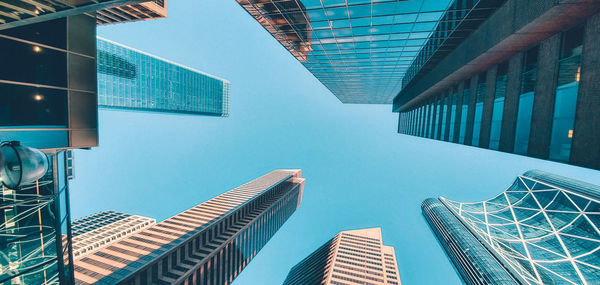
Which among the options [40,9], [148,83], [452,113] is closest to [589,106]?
[452,113]

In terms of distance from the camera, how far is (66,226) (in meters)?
11.8

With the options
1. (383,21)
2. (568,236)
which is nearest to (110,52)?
(383,21)

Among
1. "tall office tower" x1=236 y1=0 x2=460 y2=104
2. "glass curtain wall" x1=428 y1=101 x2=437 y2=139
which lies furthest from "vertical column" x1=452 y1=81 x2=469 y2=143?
"glass curtain wall" x1=428 y1=101 x2=437 y2=139

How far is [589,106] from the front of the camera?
853cm

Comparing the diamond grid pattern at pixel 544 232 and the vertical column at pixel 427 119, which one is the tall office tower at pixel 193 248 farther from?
the diamond grid pattern at pixel 544 232

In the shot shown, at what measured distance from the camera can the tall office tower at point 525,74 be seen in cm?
882

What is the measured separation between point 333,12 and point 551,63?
15005 millimetres

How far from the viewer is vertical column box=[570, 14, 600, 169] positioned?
26.7ft

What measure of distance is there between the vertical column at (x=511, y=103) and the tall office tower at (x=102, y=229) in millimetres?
106866

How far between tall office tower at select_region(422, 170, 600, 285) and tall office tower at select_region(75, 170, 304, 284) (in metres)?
85.8

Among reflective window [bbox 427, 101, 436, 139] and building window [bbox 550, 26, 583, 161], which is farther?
reflective window [bbox 427, 101, 436, 139]

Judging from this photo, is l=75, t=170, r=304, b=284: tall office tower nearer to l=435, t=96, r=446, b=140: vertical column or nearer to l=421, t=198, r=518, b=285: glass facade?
l=435, t=96, r=446, b=140: vertical column

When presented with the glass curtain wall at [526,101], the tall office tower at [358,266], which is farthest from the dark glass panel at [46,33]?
the tall office tower at [358,266]

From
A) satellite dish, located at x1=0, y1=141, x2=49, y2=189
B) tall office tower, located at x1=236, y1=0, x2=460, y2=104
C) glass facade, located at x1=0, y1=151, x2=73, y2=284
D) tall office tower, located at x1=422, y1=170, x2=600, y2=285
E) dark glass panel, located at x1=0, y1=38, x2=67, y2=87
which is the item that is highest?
tall office tower, located at x1=236, y1=0, x2=460, y2=104
